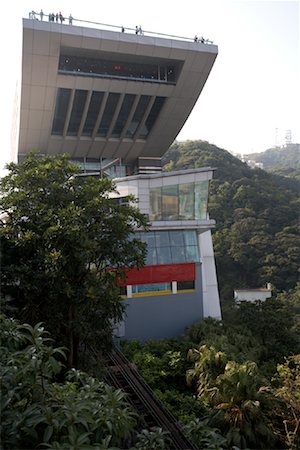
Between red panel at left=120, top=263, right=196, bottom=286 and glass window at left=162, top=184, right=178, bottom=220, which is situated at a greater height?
glass window at left=162, top=184, right=178, bottom=220

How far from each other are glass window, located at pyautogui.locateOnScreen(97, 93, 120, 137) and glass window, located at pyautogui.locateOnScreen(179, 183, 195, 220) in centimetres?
701

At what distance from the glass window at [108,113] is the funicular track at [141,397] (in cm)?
1305

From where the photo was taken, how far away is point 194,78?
21.2 metres

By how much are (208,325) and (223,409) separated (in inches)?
231

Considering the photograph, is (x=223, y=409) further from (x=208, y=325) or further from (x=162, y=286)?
(x=162, y=286)

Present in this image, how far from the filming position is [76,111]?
21.8m

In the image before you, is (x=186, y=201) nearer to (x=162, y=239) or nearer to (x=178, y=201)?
(x=178, y=201)

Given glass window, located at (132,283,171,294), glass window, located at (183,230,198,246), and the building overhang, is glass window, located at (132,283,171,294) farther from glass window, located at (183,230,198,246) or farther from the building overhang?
the building overhang

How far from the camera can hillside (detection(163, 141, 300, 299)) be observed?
3812 cm

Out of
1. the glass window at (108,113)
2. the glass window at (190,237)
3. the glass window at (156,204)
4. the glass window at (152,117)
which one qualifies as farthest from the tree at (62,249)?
the glass window at (152,117)

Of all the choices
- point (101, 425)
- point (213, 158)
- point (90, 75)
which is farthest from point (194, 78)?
point (213, 158)

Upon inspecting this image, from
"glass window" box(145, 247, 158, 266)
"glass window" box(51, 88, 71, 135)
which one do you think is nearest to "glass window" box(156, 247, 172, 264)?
"glass window" box(145, 247, 158, 266)

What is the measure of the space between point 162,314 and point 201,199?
17.7 ft

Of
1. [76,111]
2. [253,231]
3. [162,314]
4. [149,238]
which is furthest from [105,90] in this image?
[253,231]
